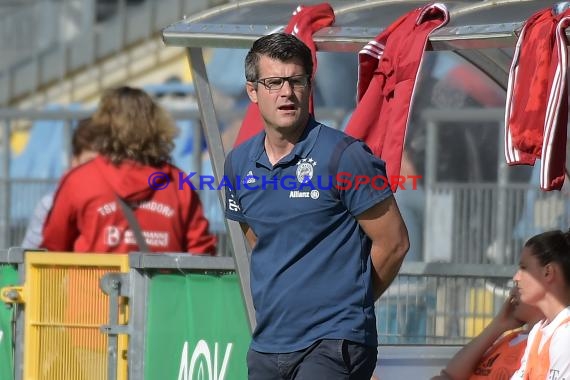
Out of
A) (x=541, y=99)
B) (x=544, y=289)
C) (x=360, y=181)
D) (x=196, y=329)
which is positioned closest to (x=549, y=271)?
(x=544, y=289)

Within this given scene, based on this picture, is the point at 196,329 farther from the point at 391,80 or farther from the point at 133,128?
the point at 133,128

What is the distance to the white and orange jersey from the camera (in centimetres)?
521

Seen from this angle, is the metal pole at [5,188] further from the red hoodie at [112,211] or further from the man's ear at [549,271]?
the man's ear at [549,271]

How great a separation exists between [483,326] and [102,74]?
42.1 ft

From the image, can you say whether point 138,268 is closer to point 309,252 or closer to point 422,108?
point 309,252

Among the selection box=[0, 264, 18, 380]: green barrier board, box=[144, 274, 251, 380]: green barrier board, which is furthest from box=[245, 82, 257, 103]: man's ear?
box=[0, 264, 18, 380]: green barrier board

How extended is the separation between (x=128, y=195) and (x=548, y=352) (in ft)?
9.15

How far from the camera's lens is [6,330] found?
6.79 m

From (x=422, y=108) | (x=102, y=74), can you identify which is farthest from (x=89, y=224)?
(x=102, y=74)

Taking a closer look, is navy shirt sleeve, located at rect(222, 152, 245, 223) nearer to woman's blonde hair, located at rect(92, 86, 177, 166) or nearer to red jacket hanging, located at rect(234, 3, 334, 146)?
red jacket hanging, located at rect(234, 3, 334, 146)

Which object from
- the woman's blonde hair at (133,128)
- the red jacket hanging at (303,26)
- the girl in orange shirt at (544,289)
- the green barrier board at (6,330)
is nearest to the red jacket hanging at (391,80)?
the red jacket hanging at (303,26)

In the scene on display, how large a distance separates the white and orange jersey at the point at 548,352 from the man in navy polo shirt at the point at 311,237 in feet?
2.85

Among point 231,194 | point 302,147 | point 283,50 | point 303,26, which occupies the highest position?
point 303,26

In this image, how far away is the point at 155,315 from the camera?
6.10 m
